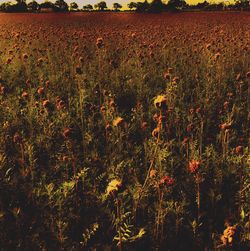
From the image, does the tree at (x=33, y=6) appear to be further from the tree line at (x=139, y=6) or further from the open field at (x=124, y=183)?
the open field at (x=124, y=183)

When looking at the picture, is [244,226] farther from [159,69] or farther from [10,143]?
[159,69]

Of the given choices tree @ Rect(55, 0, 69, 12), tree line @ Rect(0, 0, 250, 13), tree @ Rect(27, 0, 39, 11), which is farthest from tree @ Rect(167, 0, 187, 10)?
tree @ Rect(27, 0, 39, 11)

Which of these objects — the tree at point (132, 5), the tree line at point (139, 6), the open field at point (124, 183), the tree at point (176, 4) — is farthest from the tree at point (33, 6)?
the open field at point (124, 183)

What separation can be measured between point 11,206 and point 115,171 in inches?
38.1

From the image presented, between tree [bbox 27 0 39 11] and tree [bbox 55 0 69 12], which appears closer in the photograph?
tree [bbox 55 0 69 12]

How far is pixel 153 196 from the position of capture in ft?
10.1

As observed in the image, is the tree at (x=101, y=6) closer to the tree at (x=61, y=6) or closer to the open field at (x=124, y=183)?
the tree at (x=61, y=6)

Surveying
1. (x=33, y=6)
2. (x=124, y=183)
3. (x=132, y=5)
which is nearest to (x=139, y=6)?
(x=132, y=5)

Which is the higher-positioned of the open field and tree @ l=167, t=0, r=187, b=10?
tree @ l=167, t=0, r=187, b=10

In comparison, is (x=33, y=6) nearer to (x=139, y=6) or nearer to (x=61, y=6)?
(x=61, y=6)

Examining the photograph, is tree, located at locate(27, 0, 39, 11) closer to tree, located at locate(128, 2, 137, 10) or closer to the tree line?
the tree line

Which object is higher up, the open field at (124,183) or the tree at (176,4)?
the tree at (176,4)

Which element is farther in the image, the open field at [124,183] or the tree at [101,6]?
the tree at [101,6]

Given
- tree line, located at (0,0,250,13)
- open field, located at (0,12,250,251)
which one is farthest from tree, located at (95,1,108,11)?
open field, located at (0,12,250,251)
